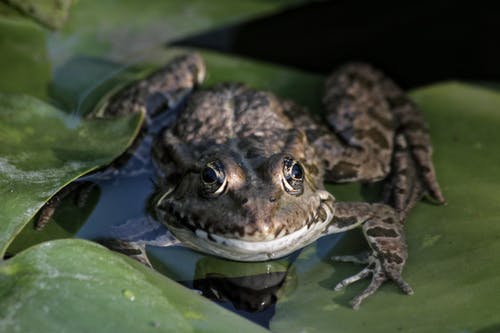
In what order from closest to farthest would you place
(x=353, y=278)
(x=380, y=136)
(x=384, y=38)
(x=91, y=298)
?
(x=91, y=298)
(x=353, y=278)
(x=380, y=136)
(x=384, y=38)

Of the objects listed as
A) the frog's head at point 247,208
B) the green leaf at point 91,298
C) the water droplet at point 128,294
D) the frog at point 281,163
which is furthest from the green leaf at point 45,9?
the water droplet at point 128,294

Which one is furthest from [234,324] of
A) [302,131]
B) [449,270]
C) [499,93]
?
[499,93]

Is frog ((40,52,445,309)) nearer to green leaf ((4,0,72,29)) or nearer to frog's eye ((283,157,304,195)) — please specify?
frog's eye ((283,157,304,195))

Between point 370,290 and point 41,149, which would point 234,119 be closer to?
point 41,149

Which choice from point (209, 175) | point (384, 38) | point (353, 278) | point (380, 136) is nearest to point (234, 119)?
point (209, 175)

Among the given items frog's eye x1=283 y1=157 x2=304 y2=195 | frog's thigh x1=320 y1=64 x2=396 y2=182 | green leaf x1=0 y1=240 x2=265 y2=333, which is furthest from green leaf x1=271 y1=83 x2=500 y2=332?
green leaf x1=0 y1=240 x2=265 y2=333

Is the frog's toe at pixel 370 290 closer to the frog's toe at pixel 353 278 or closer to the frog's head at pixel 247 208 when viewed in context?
the frog's toe at pixel 353 278

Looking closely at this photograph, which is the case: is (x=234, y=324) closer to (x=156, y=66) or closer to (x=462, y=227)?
(x=462, y=227)
